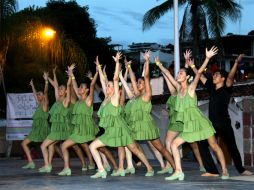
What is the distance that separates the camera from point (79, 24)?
44.5 metres

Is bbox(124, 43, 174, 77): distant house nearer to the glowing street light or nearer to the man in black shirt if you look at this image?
the glowing street light

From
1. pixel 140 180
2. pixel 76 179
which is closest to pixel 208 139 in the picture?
pixel 140 180

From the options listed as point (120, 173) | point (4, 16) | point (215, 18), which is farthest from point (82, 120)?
point (215, 18)

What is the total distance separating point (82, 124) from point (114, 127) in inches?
53.6

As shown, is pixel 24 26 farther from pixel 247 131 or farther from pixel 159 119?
pixel 247 131

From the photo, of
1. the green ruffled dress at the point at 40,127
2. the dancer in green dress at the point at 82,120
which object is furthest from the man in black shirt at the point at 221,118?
the green ruffled dress at the point at 40,127

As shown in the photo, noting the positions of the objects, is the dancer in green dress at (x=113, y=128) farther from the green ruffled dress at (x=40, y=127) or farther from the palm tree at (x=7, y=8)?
the palm tree at (x=7, y=8)

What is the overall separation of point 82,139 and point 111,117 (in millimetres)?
1282

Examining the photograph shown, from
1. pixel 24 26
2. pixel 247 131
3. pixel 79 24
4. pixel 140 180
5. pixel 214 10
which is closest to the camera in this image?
pixel 140 180

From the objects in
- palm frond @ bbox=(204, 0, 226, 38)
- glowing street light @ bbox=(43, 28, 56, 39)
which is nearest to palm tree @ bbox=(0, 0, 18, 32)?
glowing street light @ bbox=(43, 28, 56, 39)

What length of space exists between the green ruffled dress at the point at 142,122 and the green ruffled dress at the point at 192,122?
1.08m

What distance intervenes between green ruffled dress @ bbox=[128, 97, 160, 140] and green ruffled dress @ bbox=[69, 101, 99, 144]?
112cm

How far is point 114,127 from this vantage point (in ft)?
35.6

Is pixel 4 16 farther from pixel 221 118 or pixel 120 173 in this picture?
pixel 221 118
